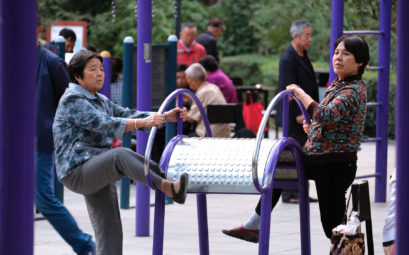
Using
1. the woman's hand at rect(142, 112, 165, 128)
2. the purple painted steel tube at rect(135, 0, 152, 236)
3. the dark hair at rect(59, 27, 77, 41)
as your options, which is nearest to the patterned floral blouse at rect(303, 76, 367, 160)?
the woman's hand at rect(142, 112, 165, 128)

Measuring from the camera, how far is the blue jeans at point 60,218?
6555 millimetres

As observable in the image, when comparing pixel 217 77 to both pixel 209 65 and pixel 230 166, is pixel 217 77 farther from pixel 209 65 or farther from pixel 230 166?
pixel 230 166

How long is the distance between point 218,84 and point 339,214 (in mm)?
6689

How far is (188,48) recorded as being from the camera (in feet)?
48.3

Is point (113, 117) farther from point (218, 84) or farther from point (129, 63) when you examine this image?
point (218, 84)

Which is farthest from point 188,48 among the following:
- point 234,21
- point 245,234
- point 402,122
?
point 234,21

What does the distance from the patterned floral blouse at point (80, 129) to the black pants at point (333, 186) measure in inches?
51.4

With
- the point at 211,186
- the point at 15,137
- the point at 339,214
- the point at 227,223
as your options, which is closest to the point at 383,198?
the point at 227,223

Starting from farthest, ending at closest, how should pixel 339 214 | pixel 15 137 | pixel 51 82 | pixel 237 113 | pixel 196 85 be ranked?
pixel 237 113 → pixel 196 85 → pixel 51 82 → pixel 339 214 → pixel 15 137

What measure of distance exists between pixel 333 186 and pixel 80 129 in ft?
5.35

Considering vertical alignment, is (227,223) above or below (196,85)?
below

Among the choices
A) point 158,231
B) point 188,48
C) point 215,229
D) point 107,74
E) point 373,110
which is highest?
point 188,48

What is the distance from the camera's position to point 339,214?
6.22 metres

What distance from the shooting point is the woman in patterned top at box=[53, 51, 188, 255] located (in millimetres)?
5613
